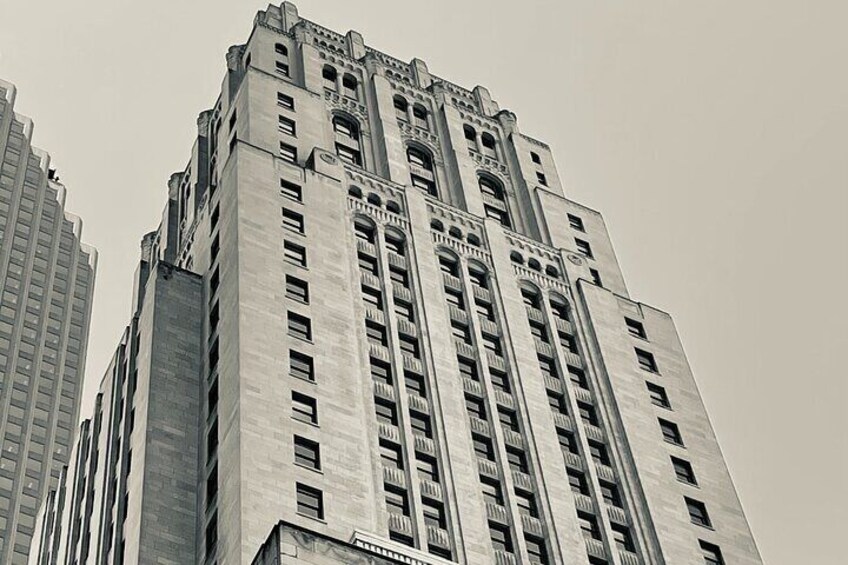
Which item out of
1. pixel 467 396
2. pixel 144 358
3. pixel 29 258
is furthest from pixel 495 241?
pixel 29 258

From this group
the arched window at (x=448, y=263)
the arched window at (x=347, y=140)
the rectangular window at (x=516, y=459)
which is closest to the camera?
the rectangular window at (x=516, y=459)

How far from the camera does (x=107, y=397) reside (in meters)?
88.4

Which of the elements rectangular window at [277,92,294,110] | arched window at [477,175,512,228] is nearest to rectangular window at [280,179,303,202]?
rectangular window at [277,92,294,110]

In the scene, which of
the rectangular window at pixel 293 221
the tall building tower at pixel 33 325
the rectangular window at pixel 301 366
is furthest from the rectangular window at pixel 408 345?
the tall building tower at pixel 33 325

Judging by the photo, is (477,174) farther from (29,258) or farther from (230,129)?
(29,258)

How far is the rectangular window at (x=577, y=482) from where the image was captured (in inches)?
3147

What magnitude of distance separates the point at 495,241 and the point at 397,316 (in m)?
13.1

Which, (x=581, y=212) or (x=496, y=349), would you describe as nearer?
(x=496, y=349)

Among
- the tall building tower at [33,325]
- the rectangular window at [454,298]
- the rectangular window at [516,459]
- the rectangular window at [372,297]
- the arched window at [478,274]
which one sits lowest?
the rectangular window at [516,459]

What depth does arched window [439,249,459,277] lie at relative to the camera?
90.9 metres

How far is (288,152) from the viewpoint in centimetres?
9394

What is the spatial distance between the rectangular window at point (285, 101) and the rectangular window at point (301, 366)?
1051 inches

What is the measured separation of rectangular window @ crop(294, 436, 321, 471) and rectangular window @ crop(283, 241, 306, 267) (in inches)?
537

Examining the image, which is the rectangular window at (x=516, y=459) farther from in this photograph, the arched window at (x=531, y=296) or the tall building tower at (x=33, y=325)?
the tall building tower at (x=33, y=325)
